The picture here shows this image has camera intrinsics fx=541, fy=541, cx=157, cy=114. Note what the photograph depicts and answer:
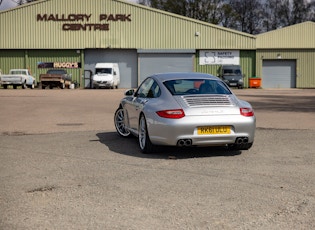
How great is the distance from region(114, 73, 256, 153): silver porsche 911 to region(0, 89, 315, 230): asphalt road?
0.93 ft

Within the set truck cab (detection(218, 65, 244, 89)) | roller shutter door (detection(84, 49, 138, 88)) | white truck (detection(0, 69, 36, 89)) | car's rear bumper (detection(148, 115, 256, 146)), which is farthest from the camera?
roller shutter door (detection(84, 49, 138, 88))

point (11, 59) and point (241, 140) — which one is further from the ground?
point (11, 59)

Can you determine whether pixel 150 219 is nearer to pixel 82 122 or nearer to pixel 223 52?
pixel 82 122

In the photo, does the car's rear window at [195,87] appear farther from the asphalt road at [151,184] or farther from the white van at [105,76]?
the white van at [105,76]

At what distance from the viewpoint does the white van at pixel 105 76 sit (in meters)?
44.4

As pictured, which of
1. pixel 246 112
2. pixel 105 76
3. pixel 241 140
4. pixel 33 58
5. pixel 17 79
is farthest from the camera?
pixel 33 58

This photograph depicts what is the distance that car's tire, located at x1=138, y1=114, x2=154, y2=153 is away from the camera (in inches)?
337

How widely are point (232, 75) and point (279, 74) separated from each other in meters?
7.74

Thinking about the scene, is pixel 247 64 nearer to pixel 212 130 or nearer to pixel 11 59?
pixel 11 59

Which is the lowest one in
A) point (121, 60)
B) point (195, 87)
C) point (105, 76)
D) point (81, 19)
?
point (195, 87)

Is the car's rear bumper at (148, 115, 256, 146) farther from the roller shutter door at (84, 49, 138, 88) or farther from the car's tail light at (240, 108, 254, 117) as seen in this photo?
the roller shutter door at (84, 49, 138, 88)

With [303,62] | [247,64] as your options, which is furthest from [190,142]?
[303,62]

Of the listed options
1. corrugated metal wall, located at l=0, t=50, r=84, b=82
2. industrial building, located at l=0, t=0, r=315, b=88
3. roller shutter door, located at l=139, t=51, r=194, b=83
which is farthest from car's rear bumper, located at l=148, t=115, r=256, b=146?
corrugated metal wall, located at l=0, t=50, r=84, b=82

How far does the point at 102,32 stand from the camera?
49750mm
